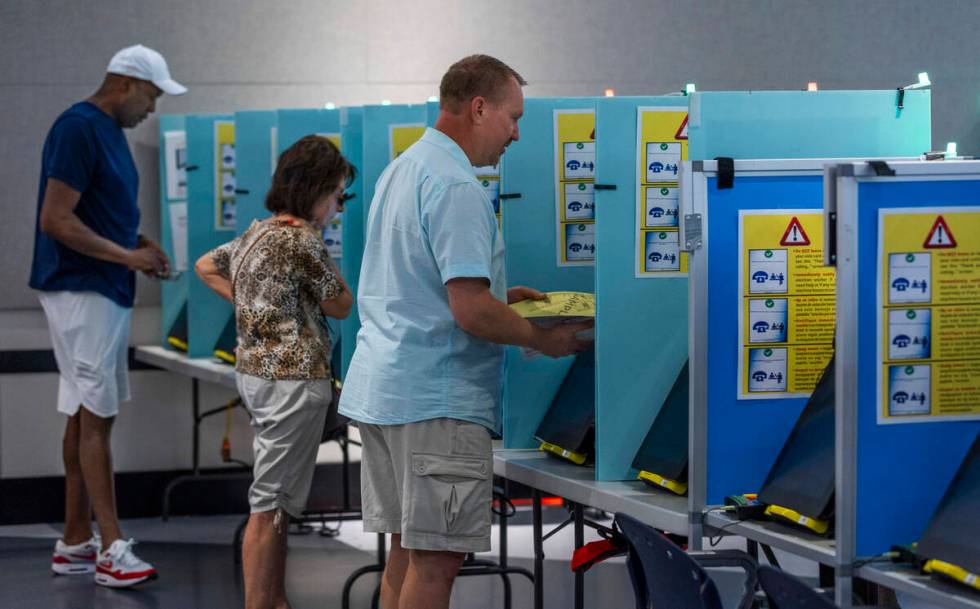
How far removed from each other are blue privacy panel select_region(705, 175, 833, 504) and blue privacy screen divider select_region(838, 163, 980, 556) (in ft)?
1.15

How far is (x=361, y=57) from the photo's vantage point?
5.73 meters

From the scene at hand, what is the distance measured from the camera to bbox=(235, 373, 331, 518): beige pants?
3535 mm

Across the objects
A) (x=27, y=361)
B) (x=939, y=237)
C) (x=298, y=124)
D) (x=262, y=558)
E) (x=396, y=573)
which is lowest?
(x=262, y=558)

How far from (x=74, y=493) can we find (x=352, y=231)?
4.71 feet

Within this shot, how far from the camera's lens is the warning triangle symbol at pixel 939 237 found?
1876mm

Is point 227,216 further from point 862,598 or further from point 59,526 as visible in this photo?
point 862,598

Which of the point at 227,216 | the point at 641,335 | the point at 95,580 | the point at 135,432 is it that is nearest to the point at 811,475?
the point at 641,335

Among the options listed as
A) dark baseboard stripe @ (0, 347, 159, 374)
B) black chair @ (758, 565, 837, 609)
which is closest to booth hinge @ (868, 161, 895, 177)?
black chair @ (758, 565, 837, 609)

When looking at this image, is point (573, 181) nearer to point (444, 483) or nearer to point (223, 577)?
point (444, 483)

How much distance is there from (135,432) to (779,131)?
3.96 m

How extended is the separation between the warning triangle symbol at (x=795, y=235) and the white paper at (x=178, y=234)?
145 inches

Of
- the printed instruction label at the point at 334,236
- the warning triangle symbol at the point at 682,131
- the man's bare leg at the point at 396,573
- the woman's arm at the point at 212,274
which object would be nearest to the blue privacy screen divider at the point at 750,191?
the warning triangle symbol at the point at 682,131

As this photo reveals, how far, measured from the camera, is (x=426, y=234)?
249 centimetres

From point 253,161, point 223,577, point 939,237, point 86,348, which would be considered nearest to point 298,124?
point 253,161
